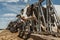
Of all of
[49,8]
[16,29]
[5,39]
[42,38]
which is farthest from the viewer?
[16,29]

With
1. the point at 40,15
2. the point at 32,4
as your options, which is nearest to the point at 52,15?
the point at 40,15

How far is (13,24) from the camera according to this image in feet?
52.3

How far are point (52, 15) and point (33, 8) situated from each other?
3.93ft

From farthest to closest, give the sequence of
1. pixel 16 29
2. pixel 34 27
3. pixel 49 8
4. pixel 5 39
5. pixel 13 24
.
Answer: pixel 13 24 < pixel 16 29 < pixel 5 39 < pixel 34 27 < pixel 49 8

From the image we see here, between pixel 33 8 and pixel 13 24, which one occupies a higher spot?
pixel 33 8

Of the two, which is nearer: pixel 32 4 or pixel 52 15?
pixel 52 15

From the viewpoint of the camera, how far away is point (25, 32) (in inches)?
464

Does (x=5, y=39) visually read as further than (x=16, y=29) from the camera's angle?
No

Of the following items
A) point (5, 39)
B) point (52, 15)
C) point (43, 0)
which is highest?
point (43, 0)

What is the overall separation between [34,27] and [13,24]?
4508 mm

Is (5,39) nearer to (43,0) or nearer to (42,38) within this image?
(43,0)

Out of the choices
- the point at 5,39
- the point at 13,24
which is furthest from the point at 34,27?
the point at 13,24

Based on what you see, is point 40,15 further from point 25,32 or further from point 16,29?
point 16,29

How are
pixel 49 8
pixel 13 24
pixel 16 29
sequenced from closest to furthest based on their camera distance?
pixel 49 8 → pixel 16 29 → pixel 13 24
